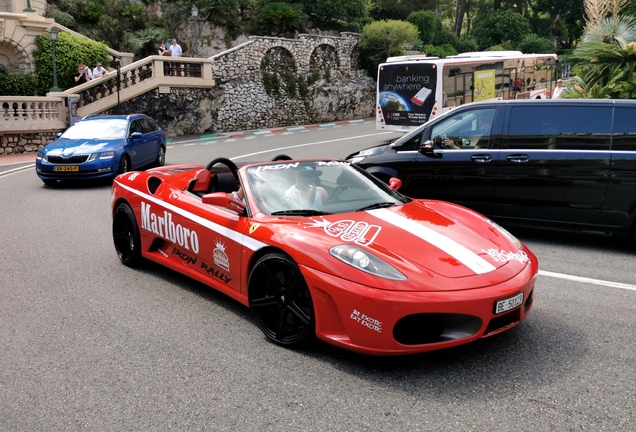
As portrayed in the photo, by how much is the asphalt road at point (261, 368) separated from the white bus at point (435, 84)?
14.8 metres

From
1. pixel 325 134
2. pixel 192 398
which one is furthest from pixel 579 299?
pixel 325 134

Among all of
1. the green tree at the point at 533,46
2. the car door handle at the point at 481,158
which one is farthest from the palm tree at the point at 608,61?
the green tree at the point at 533,46

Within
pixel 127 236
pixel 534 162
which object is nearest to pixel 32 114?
pixel 127 236

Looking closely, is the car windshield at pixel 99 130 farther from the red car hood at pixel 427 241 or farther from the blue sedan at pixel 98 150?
the red car hood at pixel 427 241

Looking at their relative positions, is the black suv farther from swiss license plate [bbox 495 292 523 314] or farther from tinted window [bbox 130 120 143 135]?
tinted window [bbox 130 120 143 135]

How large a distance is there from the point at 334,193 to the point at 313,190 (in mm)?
183

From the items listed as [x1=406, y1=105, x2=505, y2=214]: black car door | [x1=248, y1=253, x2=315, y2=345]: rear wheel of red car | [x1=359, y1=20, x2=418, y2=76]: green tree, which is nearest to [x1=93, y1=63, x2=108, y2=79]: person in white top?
[x1=359, y1=20, x2=418, y2=76]: green tree

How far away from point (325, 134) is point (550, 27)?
43.4m

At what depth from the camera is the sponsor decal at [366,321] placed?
13.3ft

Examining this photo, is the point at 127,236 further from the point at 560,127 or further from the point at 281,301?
the point at 560,127

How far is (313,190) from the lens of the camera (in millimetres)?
5398

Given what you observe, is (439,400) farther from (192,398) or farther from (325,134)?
(325,134)

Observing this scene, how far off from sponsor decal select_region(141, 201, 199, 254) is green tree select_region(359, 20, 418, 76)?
1226 inches

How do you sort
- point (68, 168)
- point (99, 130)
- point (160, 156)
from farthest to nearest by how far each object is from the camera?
point (160, 156) → point (99, 130) → point (68, 168)
